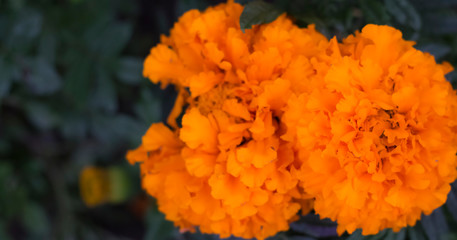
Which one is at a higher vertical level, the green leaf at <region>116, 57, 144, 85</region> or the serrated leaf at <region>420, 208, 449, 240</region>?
the green leaf at <region>116, 57, 144, 85</region>

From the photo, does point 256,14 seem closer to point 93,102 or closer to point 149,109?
point 149,109

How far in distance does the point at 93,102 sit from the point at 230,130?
1241 mm

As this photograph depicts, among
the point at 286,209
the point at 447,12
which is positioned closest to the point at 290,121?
the point at 286,209

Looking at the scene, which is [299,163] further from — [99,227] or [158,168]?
A: [99,227]

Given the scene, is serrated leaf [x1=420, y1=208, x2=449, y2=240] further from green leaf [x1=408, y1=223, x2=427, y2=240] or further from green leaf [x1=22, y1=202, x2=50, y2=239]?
green leaf [x1=22, y1=202, x2=50, y2=239]

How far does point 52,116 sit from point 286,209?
1526mm

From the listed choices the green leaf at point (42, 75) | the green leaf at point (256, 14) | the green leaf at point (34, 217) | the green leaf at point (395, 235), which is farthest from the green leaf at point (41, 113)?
the green leaf at point (395, 235)

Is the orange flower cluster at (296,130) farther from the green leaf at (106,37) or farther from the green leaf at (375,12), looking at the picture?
the green leaf at (106,37)

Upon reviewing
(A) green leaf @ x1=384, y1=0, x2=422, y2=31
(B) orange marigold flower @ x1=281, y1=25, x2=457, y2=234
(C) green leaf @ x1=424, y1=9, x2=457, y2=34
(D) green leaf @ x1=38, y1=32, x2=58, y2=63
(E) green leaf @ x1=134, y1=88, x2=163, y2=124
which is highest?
(D) green leaf @ x1=38, y1=32, x2=58, y2=63

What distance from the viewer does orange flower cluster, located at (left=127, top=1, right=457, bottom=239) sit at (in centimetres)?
99

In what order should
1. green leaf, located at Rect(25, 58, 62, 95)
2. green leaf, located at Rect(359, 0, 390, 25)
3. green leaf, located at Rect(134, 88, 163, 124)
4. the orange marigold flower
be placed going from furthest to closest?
green leaf, located at Rect(25, 58, 62, 95) < green leaf, located at Rect(134, 88, 163, 124) < green leaf, located at Rect(359, 0, 390, 25) < the orange marigold flower

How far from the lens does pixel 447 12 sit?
1488 mm

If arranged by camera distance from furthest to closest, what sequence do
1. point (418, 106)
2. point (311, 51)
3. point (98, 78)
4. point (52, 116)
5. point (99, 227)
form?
point (99, 227) < point (52, 116) < point (98, 78) < point (311, 51) < point (418, 106)

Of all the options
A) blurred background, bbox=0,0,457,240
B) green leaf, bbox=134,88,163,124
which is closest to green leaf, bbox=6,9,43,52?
blurred background, bbox=0,0,457,240
